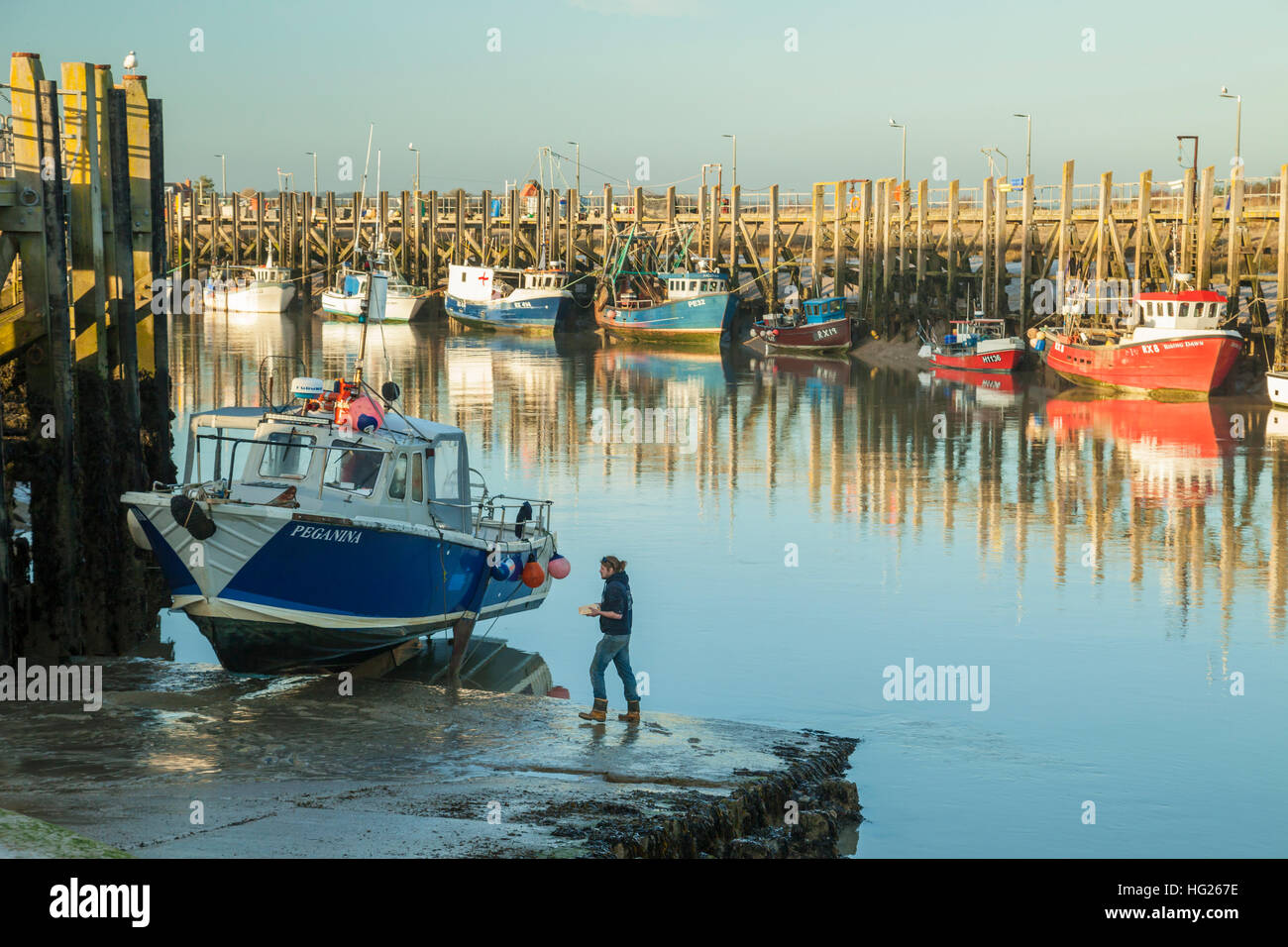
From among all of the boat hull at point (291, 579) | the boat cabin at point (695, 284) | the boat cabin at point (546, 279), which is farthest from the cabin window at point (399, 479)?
the boat cabin at point (546, 279)

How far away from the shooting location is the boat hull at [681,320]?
61.7 metres

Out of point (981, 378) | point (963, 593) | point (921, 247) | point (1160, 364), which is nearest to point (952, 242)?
point (921, 247)

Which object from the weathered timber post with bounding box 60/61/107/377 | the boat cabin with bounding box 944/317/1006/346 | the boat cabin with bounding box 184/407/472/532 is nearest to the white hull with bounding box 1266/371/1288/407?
the boat cabin with bounding box 944/317/1006/346

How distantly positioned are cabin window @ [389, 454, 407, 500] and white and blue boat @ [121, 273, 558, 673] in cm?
2

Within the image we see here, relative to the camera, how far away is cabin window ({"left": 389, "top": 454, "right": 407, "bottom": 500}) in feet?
48.2

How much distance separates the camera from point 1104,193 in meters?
48.2

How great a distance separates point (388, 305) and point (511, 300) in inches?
345

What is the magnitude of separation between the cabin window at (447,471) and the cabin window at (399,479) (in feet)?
2.05

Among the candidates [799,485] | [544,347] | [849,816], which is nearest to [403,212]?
[544,347]

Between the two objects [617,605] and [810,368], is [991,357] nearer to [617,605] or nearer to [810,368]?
[810,368]

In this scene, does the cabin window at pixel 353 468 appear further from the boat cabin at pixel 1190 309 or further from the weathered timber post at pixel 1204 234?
the weathered timber post at pixel 1204 234

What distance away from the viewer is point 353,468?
14.7 metres

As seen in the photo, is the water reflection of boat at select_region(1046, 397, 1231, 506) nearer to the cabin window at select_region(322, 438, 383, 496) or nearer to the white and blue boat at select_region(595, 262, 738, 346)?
the cabin window at select_region(322, 438, 383, 496)
